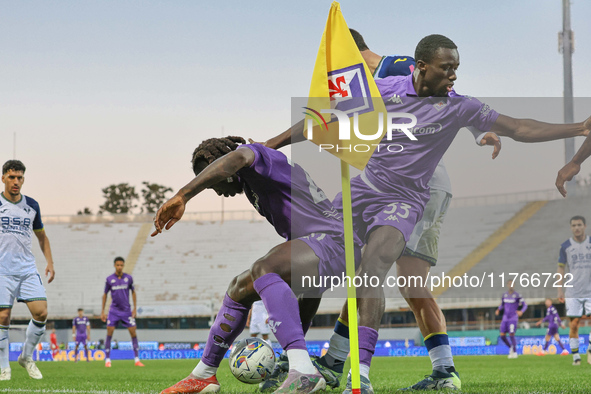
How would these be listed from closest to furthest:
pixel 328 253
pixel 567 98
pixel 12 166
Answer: pixel 328 253
pixel 567 98
pixel 12 166

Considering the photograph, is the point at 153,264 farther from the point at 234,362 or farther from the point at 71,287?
the point at 234,362

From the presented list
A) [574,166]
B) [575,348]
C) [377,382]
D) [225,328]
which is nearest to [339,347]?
[225,328]

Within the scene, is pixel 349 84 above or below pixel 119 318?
above

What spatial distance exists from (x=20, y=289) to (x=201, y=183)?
5.39 metres

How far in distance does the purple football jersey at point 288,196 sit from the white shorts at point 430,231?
0.95m

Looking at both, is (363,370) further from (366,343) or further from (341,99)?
(341,99)

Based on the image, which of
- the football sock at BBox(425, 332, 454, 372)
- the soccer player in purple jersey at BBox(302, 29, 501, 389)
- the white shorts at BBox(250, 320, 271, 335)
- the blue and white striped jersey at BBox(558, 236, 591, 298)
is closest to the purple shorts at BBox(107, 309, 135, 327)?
the white shorts at BBox(250, 320, 271, 335)

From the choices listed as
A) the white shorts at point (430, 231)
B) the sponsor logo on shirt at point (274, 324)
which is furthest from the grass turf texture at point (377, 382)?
the white shorts at point (430, 231)

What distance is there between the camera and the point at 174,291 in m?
34.6

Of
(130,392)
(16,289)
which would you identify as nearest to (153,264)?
(16,289)

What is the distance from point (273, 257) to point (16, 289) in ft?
17.5

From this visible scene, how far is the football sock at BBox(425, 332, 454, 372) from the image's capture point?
5.24 metres

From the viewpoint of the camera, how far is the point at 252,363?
4371 millimetres

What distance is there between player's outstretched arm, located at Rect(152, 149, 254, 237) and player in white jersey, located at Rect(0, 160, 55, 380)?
16.5ft
